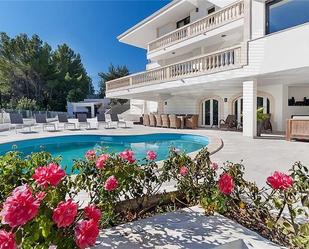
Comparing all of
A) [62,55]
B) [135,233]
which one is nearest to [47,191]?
[135,233]

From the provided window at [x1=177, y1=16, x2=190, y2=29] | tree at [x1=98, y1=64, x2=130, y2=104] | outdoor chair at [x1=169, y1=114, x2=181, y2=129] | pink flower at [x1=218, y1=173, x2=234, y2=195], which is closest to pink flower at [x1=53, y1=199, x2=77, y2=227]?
pink flower at [x1=218, y1=173, x2=234, y2=195]

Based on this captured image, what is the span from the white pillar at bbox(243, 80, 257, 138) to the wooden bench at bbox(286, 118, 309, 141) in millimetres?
1450

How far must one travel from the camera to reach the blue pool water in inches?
438

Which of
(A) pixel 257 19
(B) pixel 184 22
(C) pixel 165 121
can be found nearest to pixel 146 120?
(C) pixel 165 121

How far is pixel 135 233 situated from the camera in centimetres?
268

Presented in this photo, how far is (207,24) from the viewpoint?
14.6 m

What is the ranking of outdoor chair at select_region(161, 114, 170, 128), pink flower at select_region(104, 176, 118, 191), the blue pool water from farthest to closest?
outdoor chair at select_region(161, 114, 170, 128), the blue pool water, pink flower at select_region(104, 176, 118, 191)

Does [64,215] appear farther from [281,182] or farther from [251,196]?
[251,196]

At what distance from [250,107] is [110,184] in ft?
32.1

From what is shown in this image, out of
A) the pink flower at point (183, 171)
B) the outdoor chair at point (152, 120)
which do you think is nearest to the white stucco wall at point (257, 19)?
the pink flower at point (183, 171)

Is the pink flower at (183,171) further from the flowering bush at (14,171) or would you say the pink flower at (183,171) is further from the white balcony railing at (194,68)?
the white balcony railing at (194,68)

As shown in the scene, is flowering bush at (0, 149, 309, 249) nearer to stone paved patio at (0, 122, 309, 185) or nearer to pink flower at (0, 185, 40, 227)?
pink flower at (0, 185, 40, 227)

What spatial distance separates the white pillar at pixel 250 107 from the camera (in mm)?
10891

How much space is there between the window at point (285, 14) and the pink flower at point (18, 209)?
426 inches
